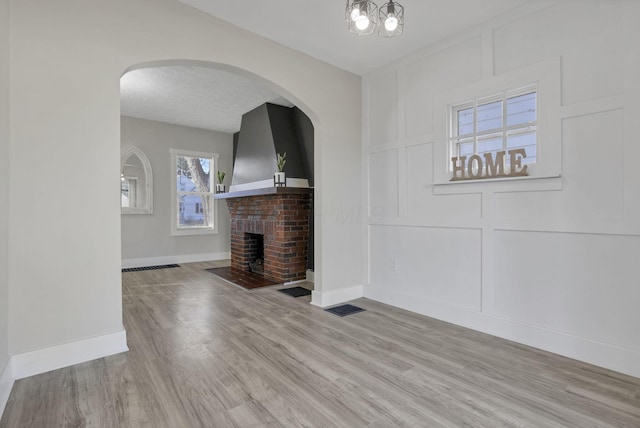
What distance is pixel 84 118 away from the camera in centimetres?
214

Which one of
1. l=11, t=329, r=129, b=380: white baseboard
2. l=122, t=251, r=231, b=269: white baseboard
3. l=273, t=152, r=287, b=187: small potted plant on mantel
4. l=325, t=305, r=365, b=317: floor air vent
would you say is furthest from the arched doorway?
l=11, t=329, r=129, b=380: white baseboard

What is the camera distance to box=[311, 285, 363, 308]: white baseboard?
342 centimetres

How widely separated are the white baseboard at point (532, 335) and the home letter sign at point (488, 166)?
117 cm

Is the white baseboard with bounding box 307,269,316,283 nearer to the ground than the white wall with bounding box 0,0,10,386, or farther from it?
nearer to the ground

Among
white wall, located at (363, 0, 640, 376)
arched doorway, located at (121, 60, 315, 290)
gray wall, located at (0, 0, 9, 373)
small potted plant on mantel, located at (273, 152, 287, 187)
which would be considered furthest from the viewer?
small potted plant on mantel, located at (273, 152, 287, 187)

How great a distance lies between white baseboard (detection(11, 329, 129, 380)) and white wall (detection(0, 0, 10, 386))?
0.40 feet

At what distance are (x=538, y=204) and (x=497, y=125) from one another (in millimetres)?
731

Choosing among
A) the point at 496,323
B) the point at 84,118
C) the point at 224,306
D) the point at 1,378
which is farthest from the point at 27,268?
the point at 496,323

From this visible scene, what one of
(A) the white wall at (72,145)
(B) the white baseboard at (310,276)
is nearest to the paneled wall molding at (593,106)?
(A) the white wall at (72,145)

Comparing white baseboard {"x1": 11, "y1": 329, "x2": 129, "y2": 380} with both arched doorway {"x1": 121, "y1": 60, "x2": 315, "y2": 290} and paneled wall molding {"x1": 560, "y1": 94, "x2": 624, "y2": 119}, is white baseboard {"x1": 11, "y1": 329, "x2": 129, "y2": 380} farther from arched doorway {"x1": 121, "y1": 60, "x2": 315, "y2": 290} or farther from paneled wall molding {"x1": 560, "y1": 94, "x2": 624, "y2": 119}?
paneled wall molding {"x1": 560, "y1": 94, "x2": 624, "y2": 119}

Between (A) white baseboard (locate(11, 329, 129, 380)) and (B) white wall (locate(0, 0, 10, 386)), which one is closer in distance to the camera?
(B) white wall (locate(0, 0, 10, 386))

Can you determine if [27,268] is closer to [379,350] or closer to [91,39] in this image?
[91,39]

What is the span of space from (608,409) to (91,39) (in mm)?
3808

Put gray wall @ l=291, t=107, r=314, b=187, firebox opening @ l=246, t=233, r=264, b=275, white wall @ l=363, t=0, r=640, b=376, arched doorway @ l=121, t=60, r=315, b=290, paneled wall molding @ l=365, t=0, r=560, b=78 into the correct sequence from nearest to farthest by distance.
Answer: white wall @ l=363, t=0, r=640, b=376, paneled wall molding @ l=365, t=0, r=560, b=78, arched doorway @ l=121, t=60, r=315, b=290, gray wall @ l=291, t=107, r=314, b=187, firebox opening @ l=246, t=233, r=264, b=275
